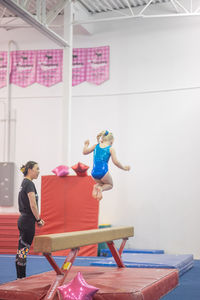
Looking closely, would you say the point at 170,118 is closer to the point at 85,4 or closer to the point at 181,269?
the point at 85,4

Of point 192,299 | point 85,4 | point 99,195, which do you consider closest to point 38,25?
point 85,4

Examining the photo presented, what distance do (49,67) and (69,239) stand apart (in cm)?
794

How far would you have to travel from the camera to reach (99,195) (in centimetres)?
688

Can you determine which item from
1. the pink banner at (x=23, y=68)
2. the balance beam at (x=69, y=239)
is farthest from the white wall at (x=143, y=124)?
the balance beam at (x=69, y=239)

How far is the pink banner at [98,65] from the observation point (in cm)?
1092

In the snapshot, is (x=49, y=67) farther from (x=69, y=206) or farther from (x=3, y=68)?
(x=69, y=206)

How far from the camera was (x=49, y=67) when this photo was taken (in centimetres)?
1136

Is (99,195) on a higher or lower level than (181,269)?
higher

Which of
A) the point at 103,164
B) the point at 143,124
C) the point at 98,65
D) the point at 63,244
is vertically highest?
the point at 98,65


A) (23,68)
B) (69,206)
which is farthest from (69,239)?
(23,68)

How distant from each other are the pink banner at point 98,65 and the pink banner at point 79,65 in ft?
0.43

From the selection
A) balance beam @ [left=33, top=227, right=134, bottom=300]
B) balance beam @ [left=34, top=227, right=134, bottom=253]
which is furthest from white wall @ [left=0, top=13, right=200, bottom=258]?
balance beam @ [left=33, top=227, right=134, bottom=300]

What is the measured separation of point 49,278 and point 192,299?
1.57 meters

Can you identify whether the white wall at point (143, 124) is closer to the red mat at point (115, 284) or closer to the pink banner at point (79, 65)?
the pink banner at point (79, 65)
